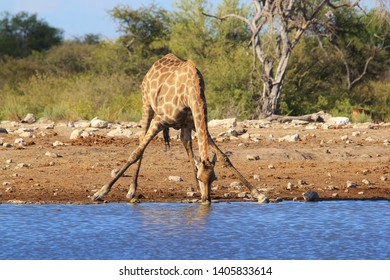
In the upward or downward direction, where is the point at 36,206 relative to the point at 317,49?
downward

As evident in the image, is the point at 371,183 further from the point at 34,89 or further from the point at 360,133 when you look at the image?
the point at 34,89

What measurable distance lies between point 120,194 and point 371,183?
10.6 feet

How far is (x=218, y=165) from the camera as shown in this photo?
41.9ft

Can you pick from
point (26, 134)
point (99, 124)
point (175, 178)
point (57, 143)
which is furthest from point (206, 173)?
point (99, 124)

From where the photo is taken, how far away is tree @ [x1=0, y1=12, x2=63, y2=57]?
47900 millimetres

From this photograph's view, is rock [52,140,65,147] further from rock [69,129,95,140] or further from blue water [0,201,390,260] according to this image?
blue water [0,201,390,260]

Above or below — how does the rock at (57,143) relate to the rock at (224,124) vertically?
below

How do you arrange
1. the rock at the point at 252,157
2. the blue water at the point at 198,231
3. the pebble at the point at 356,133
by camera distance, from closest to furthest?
the blue water at the point at 198,231
the rock at the point at 252,157
the pebble at the point at 356,133

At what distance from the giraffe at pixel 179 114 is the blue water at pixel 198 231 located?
14.5 inches

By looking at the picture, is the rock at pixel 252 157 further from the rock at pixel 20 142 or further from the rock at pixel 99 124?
the rock at pixel 99 124

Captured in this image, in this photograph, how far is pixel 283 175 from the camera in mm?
12086

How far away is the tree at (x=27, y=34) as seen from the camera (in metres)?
47.9

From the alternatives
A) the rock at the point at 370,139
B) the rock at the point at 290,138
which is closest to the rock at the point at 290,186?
the rock at the point at 290,138

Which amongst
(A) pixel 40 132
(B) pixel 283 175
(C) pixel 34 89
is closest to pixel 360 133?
(B) pixel 283 175
